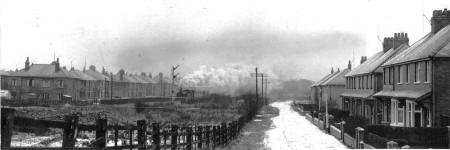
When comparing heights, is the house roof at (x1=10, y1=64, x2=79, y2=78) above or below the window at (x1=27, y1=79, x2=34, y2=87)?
above

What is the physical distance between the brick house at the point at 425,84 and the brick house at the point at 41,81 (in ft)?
171

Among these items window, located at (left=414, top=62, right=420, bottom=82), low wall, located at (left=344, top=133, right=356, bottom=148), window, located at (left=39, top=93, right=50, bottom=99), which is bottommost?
low wall, located at (left=344, top=133, right=356, bottom=148)

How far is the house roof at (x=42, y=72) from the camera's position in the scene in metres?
69.0

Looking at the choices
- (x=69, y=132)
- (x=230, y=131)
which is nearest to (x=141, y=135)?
(x=69, y=132)

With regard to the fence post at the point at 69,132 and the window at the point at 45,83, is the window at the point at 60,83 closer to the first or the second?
the window at the point at 45,83

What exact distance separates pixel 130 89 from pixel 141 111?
59169 mm

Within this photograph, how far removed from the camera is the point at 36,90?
225 ft

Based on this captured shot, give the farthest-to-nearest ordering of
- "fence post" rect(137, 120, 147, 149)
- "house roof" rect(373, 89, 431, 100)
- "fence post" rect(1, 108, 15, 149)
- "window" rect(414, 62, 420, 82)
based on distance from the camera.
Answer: "window" rect(414, 62, 420, 82) < "house roof" rect(373, 89, 431, 100) < "fence post" rect(137, 120, 147, 149) < "fence post" rect(1, 108, 15, 149)

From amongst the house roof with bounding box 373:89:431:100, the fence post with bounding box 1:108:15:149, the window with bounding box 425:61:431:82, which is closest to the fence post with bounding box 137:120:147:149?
the fence post with bounding box 1:108:15:149

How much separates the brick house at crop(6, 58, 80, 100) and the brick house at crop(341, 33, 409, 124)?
43.5 metres

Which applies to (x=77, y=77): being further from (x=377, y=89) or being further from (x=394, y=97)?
(x=394, y=97)

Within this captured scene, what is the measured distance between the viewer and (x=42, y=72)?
69.8 m

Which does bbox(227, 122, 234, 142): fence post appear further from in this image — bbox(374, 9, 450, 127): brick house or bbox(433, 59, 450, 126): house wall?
bbox(433, 59, 450, 126): house wall

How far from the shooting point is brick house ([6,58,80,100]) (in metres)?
68.4
